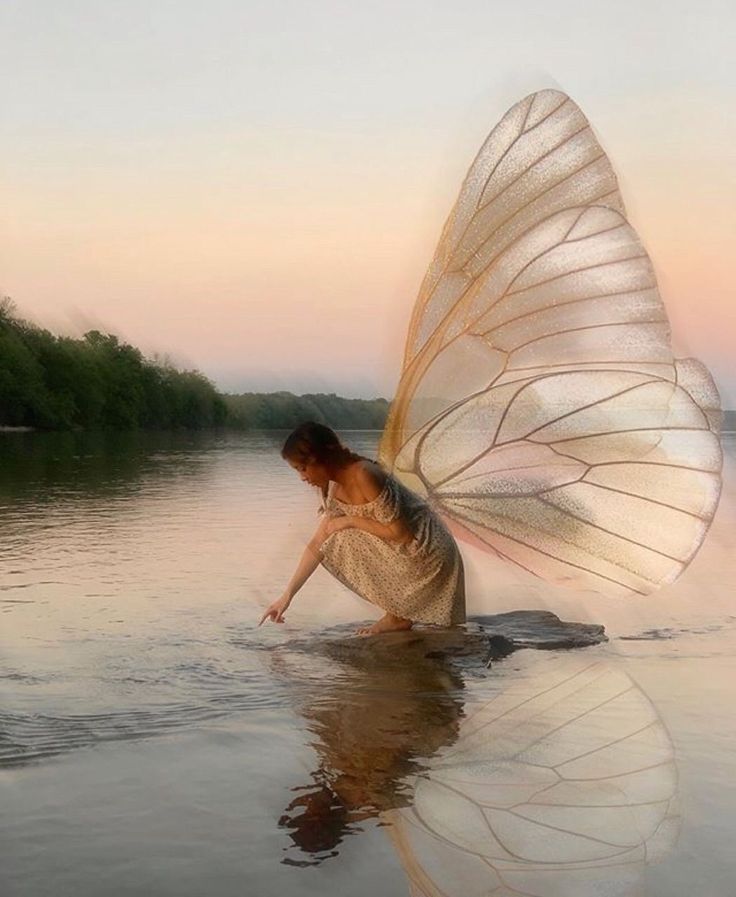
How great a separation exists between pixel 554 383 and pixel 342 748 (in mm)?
2852

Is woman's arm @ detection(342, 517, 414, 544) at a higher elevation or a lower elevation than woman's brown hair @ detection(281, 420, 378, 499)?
lower

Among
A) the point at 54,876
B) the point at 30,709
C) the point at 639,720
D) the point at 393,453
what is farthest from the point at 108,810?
the point at 393,453

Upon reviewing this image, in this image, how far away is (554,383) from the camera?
6.89 metres

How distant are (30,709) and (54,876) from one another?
1.99 meters

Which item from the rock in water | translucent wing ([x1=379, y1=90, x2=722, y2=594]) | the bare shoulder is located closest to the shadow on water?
the rock in water

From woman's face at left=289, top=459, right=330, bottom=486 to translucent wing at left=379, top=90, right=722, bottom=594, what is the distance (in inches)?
25.1

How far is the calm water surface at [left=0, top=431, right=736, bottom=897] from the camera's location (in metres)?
3.40

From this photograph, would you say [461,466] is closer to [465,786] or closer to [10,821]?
[465,786]

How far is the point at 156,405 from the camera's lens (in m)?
58.9

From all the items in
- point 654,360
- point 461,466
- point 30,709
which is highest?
point 654,360

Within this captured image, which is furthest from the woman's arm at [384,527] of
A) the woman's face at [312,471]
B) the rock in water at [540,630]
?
the rock in water at [540,630]

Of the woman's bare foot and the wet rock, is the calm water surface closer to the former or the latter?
the wet rock

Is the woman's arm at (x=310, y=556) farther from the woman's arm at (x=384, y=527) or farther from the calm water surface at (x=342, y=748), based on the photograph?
the calm water surface at (x=342, y=748)

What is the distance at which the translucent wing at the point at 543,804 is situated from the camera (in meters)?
3.40
